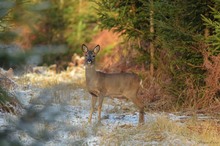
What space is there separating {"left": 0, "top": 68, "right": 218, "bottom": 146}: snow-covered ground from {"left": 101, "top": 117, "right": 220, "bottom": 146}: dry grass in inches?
0.6

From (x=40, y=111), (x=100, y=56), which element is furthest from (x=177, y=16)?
(x=100, y=56)

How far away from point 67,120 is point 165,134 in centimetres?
510

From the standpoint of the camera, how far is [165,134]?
812 centimetres

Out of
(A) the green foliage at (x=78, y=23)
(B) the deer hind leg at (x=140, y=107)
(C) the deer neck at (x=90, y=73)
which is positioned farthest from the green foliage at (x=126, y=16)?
(A) the green foliage at (x=78, y=23)

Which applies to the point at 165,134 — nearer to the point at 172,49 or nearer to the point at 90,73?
the point at 90,73

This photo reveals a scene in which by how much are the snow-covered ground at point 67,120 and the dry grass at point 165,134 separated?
14 mm

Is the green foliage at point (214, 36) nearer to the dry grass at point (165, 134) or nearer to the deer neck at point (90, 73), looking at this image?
the dry grass at point (165, 134)

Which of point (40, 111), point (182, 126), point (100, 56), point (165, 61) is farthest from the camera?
point (100, 56)

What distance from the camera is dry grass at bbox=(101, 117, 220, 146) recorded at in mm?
7688

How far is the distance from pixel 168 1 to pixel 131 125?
2651 millimetres

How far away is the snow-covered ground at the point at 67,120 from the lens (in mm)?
2797

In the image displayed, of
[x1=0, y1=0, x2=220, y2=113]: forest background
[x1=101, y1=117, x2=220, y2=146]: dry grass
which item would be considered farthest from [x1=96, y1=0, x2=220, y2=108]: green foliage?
[x1=101, y1=117, x2=220, y2=146]: dry grass

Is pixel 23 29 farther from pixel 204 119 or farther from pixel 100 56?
pixel 100 56

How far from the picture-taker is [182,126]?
339 inches
